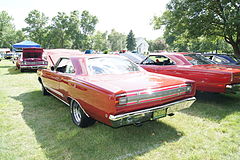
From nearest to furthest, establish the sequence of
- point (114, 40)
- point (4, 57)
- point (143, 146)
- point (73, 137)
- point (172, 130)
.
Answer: point (143, 146) → point (73, 137) → point (172, 130) → point (4, 57) → point (114, 40)

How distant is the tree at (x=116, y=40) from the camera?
7894 centimetres

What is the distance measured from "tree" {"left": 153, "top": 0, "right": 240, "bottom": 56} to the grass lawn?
343 inches

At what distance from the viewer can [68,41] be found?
150ft

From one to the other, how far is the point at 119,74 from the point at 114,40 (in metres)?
78.4

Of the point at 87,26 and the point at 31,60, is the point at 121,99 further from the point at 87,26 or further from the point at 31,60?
the point at 87,26

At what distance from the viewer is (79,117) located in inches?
135

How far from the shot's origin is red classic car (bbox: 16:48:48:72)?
11308 millimetres

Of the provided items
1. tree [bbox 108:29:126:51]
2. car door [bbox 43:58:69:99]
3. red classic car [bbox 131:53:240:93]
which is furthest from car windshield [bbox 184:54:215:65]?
tree [bbox 108:29:126:51]

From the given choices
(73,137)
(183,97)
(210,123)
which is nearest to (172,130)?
(183,97)

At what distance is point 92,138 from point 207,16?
39.2ft

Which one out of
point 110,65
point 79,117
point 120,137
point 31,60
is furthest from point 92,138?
point 31,60

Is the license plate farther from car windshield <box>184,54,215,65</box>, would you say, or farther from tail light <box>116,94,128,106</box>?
car windshield <box>184,54,215,65</box>

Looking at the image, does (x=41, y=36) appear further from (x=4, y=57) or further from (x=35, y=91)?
(x=35, y=91)

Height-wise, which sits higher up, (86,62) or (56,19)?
(56,19)
